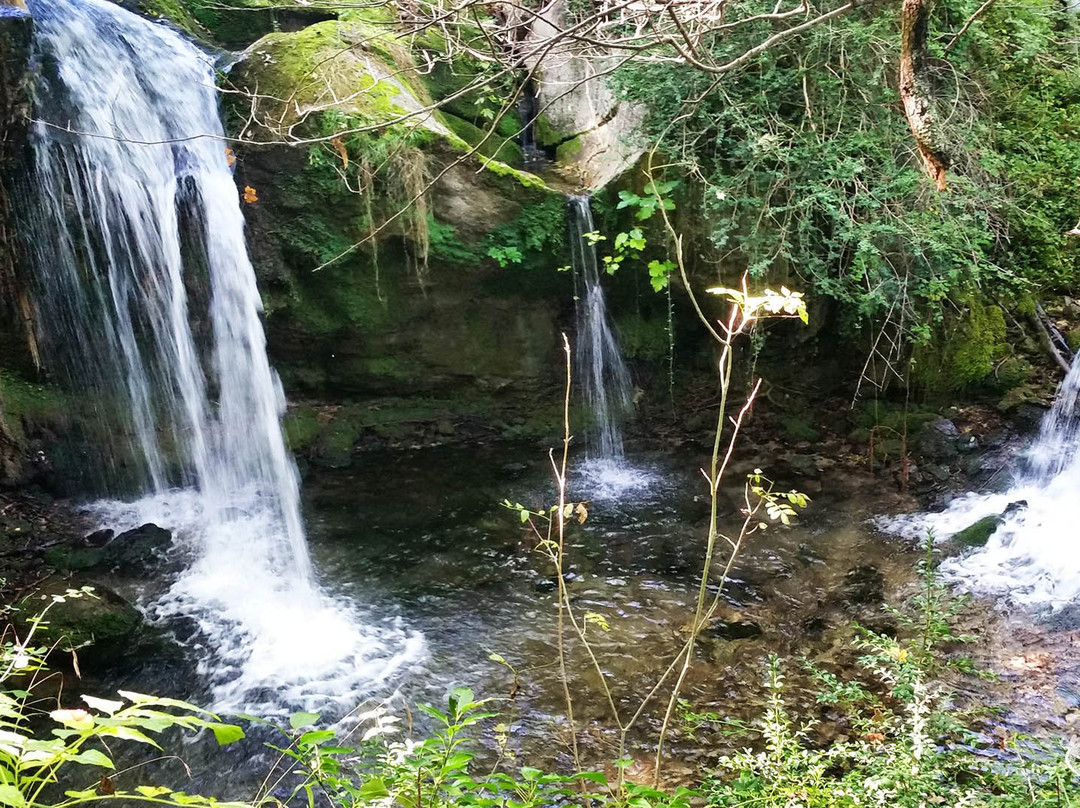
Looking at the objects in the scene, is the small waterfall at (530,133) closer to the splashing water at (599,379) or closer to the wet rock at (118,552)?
the splashing water at (599,379)

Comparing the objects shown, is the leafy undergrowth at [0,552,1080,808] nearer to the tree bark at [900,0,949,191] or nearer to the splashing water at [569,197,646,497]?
the tree bark at [900,0,949,191]

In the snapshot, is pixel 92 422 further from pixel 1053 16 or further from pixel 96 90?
pixel 1053 16

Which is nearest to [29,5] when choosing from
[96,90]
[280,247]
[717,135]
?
[96,90]

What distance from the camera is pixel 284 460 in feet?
21.3

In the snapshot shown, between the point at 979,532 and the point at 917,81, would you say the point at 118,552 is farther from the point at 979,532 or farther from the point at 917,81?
the point at 979,532

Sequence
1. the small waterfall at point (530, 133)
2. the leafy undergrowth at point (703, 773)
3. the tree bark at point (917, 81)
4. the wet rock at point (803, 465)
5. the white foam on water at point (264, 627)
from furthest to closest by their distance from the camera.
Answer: the small waterfall at point (530, 133)
the wet rock at point (803, 465)
the white foam on water at point (264, 627)
the tree bark at point (917, 81)
the leafy undergrowth at point (703, 773)

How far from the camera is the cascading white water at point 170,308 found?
520 centimetres

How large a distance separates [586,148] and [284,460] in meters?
4.60

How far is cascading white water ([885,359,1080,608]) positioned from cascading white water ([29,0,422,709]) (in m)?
4.22

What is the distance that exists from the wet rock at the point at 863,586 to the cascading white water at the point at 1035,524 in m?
0.48

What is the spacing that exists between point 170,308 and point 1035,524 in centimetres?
712

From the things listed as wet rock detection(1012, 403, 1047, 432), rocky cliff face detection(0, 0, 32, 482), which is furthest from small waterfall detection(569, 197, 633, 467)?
rocky cliff face detection(0, 0, 32, 482)

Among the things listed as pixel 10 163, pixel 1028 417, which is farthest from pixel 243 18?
pixel 1028 417

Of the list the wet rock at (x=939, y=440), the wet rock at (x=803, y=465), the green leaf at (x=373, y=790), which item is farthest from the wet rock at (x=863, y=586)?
the green leaf at (x=373, y=790)
